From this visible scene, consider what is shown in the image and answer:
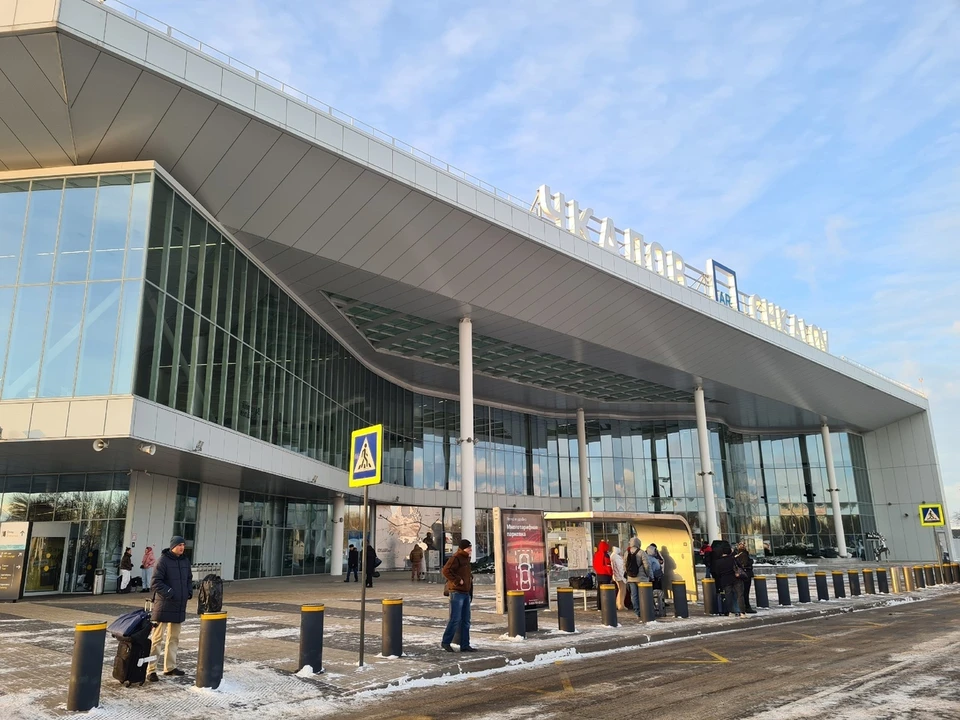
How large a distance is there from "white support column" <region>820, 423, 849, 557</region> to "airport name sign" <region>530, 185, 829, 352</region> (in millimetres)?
13827

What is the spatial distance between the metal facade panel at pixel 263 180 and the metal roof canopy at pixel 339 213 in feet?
0.18

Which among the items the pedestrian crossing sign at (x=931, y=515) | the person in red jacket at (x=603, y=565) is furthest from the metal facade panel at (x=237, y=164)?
the pedestrian crossing sign at (x=931, y=515)

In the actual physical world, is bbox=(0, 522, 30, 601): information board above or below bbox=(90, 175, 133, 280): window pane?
below

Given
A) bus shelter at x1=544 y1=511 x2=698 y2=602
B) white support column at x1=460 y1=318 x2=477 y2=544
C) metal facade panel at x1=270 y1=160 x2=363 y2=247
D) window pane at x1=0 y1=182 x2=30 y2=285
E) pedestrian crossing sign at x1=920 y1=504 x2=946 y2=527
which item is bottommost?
bus shelter at x1=544 y1=511 x2=698 y2=602

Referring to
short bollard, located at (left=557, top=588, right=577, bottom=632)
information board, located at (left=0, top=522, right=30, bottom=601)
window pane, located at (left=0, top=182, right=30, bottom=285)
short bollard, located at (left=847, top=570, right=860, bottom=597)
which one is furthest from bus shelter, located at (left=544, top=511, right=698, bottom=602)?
window pane, located at (left=0, top=182, right=30, bottom=285)

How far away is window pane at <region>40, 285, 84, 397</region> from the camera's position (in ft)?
58.1

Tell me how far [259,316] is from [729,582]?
1813 cm

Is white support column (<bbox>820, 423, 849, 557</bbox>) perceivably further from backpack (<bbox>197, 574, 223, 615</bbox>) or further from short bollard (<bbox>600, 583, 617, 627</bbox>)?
backpack (<bbox>197, 574, 223, 615</bbox>)

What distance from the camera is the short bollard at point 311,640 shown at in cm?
834

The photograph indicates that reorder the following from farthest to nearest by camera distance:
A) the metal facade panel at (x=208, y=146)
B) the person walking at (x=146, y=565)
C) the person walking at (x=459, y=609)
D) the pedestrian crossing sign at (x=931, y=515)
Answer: the pedestrian crossing sign at (x=931, y=515) < the person walking at (x=146, y=565) < the metal facade panel at (x=208, y=146) < the person walking at (x=459, y=609)

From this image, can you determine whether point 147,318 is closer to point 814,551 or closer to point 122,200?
point 122,200

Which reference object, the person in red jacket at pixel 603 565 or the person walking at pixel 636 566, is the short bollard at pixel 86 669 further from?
the person in red jacket at pixel 603 565

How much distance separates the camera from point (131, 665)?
7.50 meters

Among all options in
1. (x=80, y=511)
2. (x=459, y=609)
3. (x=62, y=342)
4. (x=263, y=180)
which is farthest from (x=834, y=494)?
(x=62, y=342)
